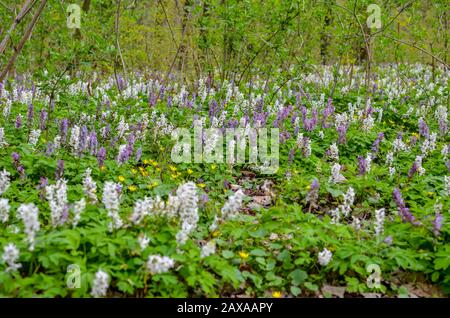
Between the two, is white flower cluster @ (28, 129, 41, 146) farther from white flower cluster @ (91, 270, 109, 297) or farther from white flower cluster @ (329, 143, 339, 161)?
white flower cluster @ (329, 143, 339, 161)

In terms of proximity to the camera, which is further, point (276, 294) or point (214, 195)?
point (214, 195)

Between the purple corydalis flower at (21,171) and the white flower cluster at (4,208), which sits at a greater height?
the purple corydalis flower at (21,171)

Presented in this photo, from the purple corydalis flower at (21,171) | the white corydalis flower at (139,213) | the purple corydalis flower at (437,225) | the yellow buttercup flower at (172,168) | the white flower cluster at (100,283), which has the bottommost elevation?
the white flower cluster at (100,283)

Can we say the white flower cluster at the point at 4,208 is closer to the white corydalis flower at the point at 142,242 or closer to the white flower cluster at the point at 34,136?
the white corydalis flower at the point at 142,242

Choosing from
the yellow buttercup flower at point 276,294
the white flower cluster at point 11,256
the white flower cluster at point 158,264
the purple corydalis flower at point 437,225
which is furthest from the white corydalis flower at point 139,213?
the purple corydalis flower at point 437,225

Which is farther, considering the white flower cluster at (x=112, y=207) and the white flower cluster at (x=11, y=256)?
the white flower cluster at (x=112, y=207)

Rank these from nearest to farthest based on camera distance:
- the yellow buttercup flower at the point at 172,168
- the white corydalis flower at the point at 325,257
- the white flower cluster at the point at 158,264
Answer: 1. the white flower cluster at the point at 158,264
2. the white corydalis flower at the point at 325,257
3. the yellow buttercup flower at the point at 172,168

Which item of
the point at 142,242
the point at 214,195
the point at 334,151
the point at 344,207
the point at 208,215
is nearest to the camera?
the point at 142,242

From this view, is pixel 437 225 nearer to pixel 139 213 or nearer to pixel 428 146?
pixel 139 213

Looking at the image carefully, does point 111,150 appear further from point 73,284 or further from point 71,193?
point 73,284

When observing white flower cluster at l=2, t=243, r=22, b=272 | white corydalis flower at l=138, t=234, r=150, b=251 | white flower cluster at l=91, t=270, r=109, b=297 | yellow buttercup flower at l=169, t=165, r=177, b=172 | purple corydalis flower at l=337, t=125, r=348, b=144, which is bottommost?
white flower cluster at l=91, t=270, r=109, b=297

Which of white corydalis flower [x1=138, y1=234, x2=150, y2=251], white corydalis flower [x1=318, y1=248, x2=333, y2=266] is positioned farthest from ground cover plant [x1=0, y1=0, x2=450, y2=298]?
white corydalis flower [x1=318, y1=248, x2=333, y2=266]

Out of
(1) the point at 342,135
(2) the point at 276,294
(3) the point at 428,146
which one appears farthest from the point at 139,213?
(3) the point at 428,146
